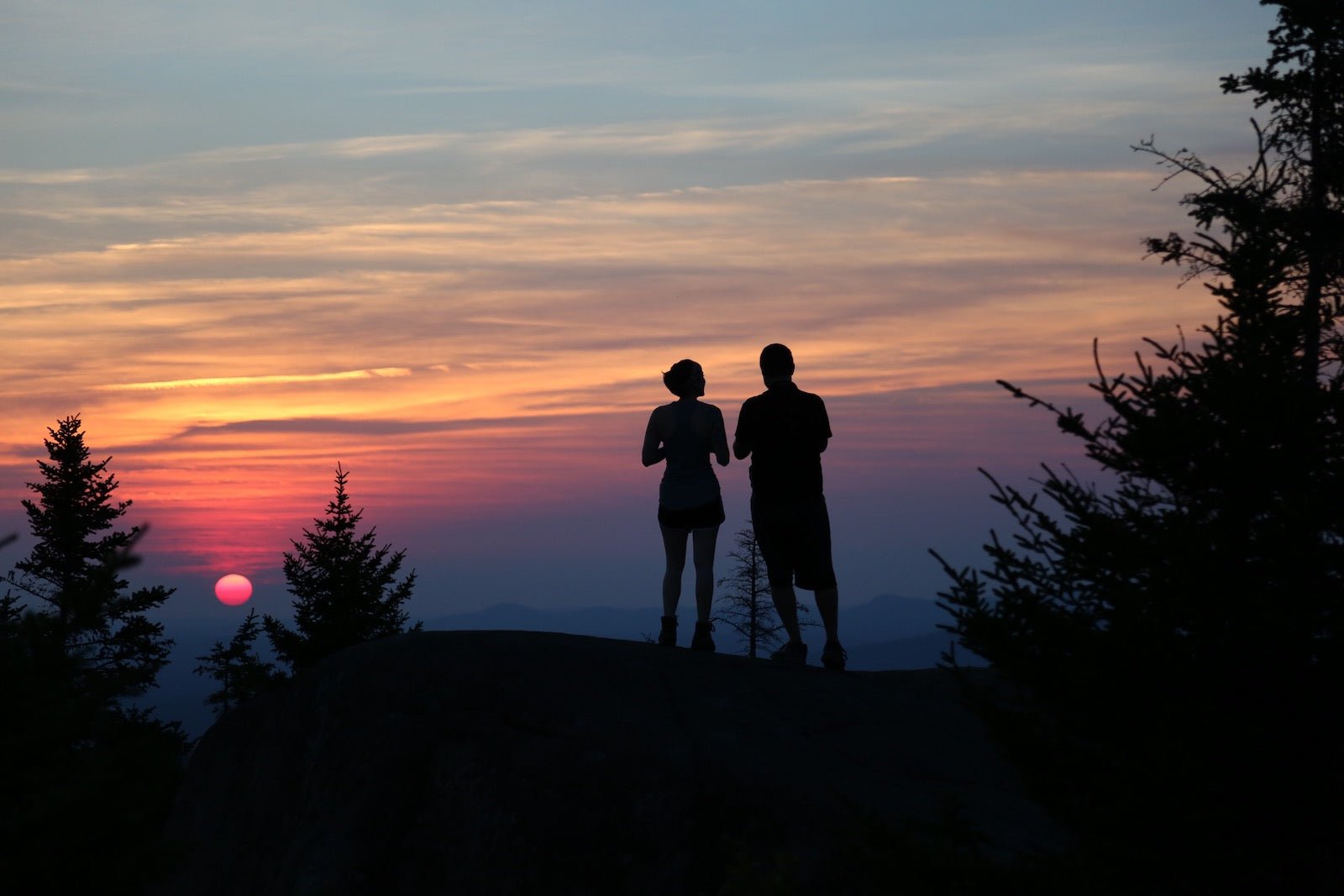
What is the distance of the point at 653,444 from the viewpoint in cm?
1170

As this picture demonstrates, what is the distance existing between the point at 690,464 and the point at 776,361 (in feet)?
4.28

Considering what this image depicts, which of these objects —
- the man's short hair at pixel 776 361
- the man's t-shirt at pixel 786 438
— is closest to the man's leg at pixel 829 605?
the man's t-shirt at pixel 786 438

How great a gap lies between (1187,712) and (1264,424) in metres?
1.47

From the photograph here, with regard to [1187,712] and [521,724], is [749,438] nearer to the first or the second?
[521,724]

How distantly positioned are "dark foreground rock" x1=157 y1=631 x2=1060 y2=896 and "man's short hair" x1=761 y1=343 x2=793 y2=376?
272 centimetres

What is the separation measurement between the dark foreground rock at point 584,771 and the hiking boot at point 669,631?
1006mm

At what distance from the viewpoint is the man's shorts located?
11.1m

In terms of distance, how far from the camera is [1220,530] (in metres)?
6.02

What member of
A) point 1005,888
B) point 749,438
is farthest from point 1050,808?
point 749,438

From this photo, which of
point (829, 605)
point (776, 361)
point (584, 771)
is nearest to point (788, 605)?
point (829, 605)

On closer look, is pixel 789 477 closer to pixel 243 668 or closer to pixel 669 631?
pixel 669 631

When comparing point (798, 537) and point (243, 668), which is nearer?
point (798, 537)

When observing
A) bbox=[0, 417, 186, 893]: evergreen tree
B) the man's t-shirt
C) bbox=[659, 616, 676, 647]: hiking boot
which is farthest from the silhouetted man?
bbox=[0, 417, 186, 893]: evergreen tree

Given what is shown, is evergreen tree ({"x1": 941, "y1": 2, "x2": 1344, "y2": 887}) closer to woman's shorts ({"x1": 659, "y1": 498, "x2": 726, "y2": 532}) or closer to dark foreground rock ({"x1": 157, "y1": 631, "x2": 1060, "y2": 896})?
dark foreground rock ({"x1": 157, "y1": 631, "x2": 1060, "y2": 896})
